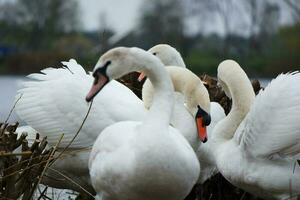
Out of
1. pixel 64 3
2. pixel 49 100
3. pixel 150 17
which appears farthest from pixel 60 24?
pixel 49 100

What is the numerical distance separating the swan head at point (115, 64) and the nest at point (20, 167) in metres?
0.57

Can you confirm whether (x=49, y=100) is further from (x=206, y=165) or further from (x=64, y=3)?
(x=64, y=3)

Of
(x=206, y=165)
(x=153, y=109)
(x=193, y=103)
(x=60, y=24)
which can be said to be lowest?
(x=60, y=24)

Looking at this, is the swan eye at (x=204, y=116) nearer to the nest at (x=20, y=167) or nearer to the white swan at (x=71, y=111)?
the white swan at (x=71, y=111)

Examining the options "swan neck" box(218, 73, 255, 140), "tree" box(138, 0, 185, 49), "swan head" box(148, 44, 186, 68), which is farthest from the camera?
"tree" box(138, 0, 185, 49)

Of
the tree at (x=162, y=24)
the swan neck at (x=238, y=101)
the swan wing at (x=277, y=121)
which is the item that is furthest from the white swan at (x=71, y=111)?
the tree at (x=162, y=24)

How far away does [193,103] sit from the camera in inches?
239

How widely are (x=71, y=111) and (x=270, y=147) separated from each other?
1471mm

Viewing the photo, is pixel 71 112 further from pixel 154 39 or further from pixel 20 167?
pixel 154 39

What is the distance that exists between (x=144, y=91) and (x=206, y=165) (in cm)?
71

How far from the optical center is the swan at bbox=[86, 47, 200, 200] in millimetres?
4488

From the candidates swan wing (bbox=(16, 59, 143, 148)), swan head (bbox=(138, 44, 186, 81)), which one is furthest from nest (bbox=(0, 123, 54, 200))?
swan head (bbox=(138, 44, 186, 81))

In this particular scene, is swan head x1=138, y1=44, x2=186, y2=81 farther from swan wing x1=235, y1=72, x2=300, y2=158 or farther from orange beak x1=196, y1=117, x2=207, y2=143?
swan wing x1=235, y1=72, x2=300, y2=158

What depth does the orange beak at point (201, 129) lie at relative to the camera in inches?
229
